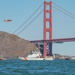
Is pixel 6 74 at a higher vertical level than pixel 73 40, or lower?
lower

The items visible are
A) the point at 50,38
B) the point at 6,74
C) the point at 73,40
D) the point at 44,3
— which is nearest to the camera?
the point at 6,74

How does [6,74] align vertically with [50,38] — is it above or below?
below

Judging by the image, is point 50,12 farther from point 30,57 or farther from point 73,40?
point 73,40

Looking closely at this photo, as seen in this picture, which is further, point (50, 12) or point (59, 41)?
point (50, 12)

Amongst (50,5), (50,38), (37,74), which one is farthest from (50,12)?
(37,74)

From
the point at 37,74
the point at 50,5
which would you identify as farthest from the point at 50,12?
the point at 37,74

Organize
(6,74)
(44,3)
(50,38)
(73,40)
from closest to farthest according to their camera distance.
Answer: (6,74)
(73,40)
(50,38)
(44,3)

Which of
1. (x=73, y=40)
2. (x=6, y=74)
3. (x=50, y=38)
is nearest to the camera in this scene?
(x=6, y=74)

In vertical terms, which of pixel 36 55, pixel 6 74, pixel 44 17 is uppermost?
pixel 44 17

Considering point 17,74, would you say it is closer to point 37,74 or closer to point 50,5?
point 37,74
